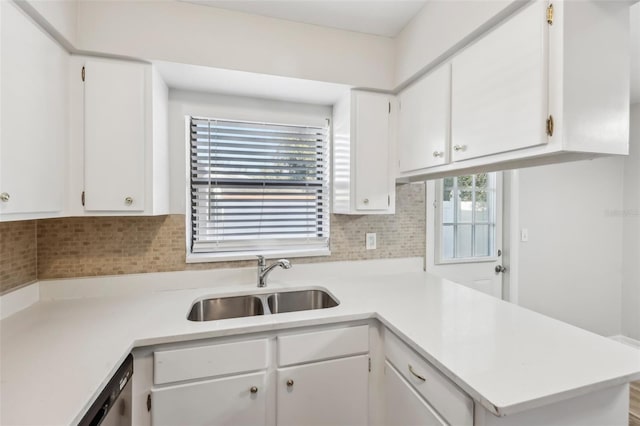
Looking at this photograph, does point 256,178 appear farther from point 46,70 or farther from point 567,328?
point 567,328

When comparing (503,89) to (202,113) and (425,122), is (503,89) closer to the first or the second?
(425,122)

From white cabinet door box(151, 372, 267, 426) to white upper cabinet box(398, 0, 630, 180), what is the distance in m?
1.35

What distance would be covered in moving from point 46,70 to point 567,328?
7.52ft

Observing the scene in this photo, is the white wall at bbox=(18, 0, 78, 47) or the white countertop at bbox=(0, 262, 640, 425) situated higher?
the white wall at bbox=(18, 0, 78, 47)

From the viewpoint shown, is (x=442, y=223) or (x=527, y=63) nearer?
(x=527, y=63)

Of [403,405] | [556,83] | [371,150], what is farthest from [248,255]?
[556,83]

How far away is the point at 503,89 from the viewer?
115cm

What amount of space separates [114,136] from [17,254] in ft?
2.33

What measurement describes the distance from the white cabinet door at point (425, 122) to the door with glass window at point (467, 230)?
560 millimetres

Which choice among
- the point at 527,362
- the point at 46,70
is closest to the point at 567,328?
the point at 527,362

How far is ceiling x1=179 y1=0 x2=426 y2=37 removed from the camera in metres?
1.51

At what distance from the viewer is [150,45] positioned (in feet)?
4.69

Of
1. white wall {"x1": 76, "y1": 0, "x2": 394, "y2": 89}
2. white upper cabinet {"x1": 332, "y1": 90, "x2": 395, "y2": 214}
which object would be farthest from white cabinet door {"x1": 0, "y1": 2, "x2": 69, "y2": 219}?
white upper cabinet {"x1": 332, "y1": 90, "x2": 395, "y2": 214}

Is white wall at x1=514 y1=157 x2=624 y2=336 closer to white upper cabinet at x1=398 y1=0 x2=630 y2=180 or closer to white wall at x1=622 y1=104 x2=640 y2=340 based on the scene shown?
white wall at x1=622 y1=104 x2=640 y2=340
